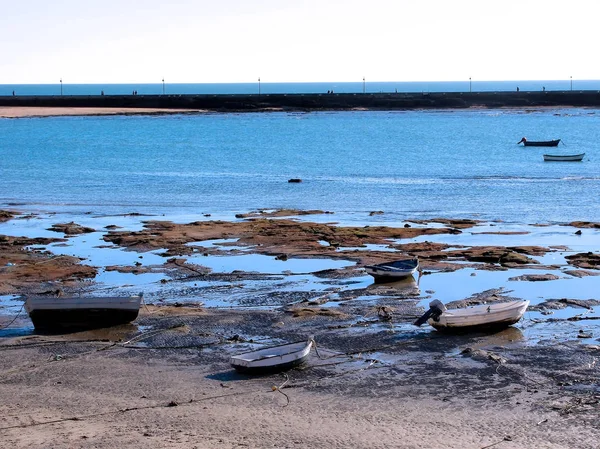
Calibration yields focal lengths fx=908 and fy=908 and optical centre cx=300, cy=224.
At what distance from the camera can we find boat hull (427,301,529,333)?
22328 millimetres

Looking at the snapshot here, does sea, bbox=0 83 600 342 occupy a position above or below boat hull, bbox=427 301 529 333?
above

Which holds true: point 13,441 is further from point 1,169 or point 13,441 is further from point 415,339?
point 1,169

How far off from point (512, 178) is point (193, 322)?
42.3 meters

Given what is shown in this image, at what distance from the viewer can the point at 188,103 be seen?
15362 centimetres

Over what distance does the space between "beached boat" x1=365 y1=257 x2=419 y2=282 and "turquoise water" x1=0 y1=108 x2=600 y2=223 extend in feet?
44.8

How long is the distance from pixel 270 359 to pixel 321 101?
5384 inches

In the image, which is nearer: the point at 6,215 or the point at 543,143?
the point at 6,215

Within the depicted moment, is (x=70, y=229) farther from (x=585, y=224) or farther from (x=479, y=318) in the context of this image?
(x=585, y=224)

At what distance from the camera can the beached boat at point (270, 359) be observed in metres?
19.1

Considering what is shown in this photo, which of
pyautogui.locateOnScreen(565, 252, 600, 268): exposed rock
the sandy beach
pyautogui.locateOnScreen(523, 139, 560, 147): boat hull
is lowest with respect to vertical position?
the sandy beach

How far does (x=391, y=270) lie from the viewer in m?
27.5

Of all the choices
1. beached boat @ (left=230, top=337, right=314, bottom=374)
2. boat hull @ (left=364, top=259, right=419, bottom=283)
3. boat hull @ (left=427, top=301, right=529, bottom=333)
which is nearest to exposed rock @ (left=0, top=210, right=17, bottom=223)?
boat hull @ (left=364, top=259, right=419, bottom=283)

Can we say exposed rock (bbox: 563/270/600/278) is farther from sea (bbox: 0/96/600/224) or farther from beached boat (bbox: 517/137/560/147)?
beached boat (bbox: 517/137/560/147)

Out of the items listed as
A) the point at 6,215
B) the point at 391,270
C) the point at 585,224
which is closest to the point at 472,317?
the point at 391,270
